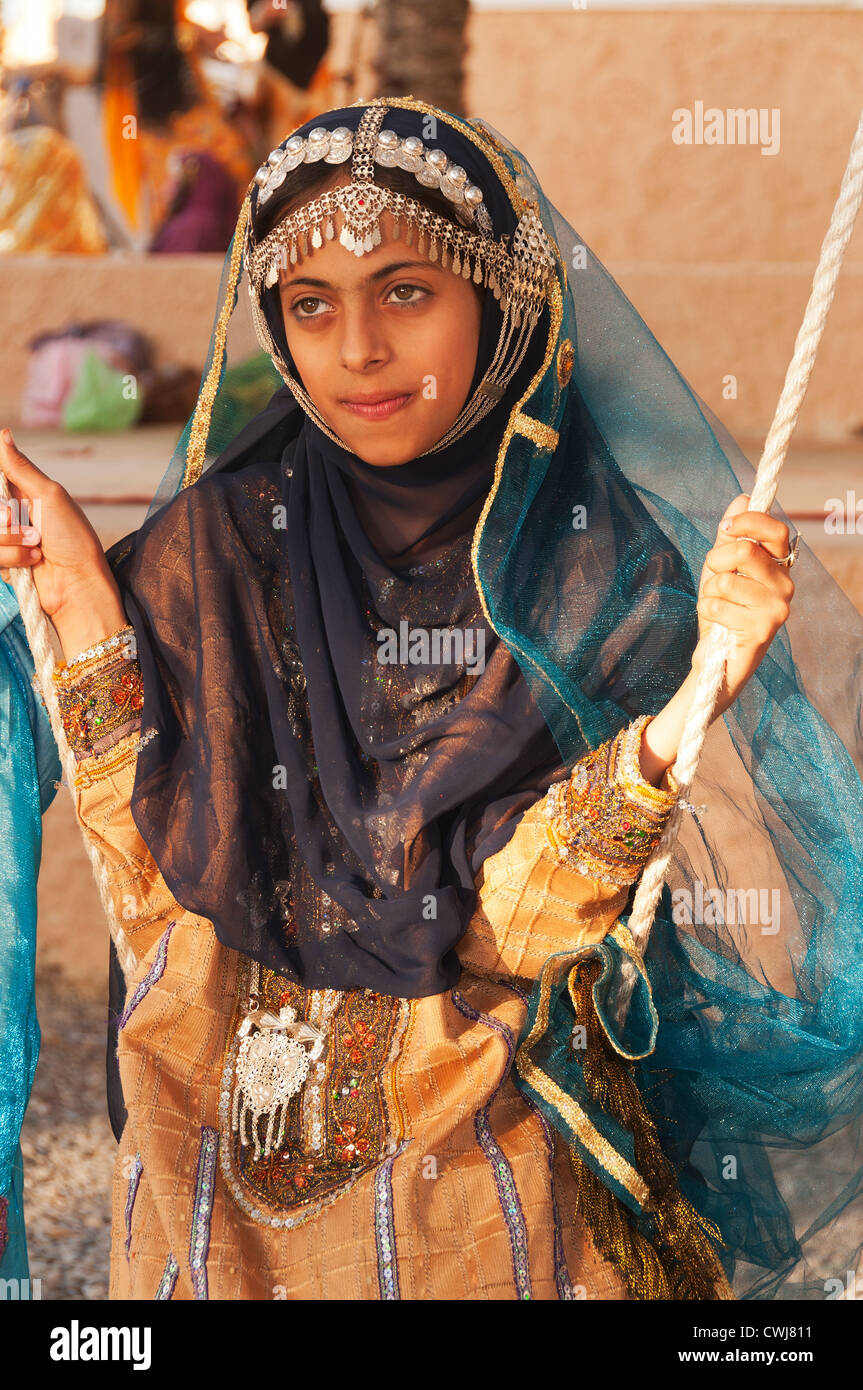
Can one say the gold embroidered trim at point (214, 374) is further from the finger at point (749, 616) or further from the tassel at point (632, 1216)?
the tassel at point (632, 1216)

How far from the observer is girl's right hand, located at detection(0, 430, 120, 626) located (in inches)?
61.5

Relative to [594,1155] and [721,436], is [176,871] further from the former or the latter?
[721,436]

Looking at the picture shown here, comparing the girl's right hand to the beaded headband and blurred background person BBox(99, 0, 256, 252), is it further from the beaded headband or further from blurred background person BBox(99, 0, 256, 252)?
blurred background person BBox(99, 0, 256, 252)

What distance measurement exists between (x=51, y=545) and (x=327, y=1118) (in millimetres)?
710

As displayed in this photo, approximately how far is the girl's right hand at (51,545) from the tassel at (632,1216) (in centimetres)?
71

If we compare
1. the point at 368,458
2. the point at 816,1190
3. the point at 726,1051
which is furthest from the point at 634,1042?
the point at 368,458

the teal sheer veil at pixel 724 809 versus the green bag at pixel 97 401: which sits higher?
the green bag at pixel 97 401

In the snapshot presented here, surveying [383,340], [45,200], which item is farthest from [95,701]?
[45,200]

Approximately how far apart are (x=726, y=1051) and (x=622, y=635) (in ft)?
1.59

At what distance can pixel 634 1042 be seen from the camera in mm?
1528

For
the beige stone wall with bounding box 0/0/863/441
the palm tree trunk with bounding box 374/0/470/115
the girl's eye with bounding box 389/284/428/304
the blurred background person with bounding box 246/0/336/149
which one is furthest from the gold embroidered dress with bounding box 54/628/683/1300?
the blurred background person with bounding box 246/0/336/149

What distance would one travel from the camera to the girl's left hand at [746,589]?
1.34m

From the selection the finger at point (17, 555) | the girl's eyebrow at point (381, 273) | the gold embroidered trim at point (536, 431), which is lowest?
the finger at point (17, 555)

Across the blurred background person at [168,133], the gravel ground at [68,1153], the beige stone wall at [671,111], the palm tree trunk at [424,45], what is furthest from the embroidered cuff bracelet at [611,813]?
the beige stone wall at [671,111]
